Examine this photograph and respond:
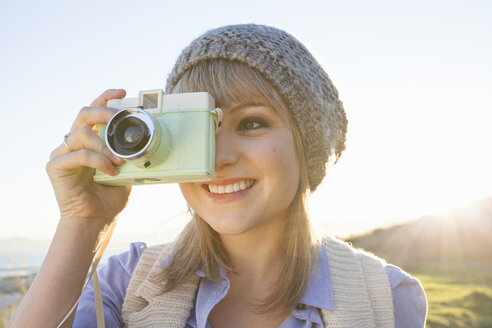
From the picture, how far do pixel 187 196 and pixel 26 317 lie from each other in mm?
778

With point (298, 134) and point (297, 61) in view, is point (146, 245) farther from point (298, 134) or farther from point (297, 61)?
point (297, 61)

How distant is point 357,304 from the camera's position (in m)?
2.04

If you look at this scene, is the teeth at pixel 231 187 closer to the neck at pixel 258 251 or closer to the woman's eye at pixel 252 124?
the woman's eye at pixel 252 124

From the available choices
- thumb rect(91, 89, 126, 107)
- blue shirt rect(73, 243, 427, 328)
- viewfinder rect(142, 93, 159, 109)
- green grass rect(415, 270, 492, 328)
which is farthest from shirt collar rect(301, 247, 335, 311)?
green grass rect(415, 270, 492, 328)

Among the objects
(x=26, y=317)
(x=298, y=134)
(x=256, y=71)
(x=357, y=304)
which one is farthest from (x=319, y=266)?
(x=26, y=317)

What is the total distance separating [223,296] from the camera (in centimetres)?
198

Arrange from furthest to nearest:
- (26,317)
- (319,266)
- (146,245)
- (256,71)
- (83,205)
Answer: (146,245) < (319,266) < (256,71) < (83,205) < (26,317)

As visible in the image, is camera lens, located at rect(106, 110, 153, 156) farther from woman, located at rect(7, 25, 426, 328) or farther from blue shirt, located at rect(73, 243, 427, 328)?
blue shirt, located at rect(73, 243, 427, 328)

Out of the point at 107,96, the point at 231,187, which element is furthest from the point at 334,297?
the point at 107,96

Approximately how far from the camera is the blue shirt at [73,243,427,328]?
6.45 feet

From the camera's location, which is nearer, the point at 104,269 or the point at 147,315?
the point at 147,315

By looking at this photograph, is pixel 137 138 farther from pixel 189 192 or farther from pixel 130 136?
pixel 189 192

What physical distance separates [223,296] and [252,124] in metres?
0.79

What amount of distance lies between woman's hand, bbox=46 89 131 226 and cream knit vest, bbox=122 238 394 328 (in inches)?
14.9
